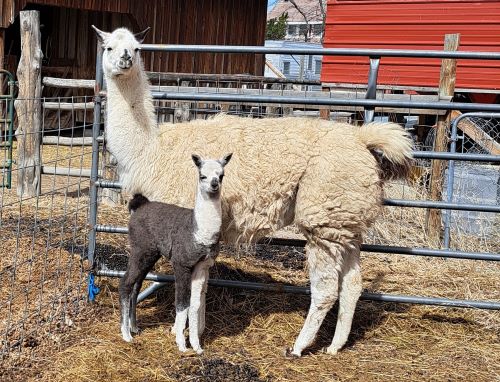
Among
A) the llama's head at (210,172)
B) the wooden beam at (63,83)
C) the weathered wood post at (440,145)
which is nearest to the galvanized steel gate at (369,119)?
the llama's head at (210,172)

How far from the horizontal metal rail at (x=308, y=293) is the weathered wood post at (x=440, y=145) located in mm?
2531

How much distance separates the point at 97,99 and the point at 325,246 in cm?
217

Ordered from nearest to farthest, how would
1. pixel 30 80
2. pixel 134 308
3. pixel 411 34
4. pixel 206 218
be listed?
pixel 206 218 < pixel 134 308 < pixel 30 80 < pixel 411 34

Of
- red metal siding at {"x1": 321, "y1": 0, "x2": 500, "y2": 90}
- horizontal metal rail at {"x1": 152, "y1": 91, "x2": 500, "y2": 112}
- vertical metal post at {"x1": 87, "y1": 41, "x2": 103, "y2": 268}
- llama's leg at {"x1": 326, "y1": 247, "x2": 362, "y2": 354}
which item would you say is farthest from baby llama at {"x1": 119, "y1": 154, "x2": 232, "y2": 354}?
red metal siding at {"x1": 321, "y1": 0, "x2": 500, "y2": 90}

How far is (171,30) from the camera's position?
59.0 ft

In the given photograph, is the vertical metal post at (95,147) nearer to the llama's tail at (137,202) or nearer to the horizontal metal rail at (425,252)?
the horizontal metal rail at (425,252)

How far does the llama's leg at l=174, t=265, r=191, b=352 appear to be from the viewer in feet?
15.3

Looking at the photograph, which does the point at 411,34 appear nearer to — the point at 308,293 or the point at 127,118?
the point at 308,293

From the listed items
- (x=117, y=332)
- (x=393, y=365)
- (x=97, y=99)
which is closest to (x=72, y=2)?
(x=97, y=99)

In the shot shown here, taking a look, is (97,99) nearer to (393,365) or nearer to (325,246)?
(325,246)

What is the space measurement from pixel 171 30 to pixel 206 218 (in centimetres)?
1422

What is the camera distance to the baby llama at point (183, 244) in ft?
14.9

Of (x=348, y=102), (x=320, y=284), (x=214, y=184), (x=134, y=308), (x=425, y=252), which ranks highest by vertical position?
(x=348, y=102)

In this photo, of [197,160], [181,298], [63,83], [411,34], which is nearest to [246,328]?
[181,298]
